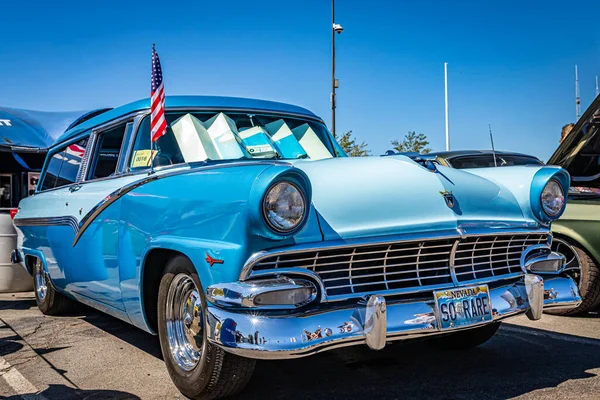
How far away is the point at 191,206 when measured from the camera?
2.82 m

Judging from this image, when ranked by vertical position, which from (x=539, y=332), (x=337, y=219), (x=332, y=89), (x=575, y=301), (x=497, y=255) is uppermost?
(x=332, y=89)

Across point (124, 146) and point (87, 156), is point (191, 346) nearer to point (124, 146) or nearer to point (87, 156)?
point (124, 146)

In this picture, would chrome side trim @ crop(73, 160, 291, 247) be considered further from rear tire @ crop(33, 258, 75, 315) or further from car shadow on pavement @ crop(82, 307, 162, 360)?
rear tire @ crop(33, 258, 75, 315)

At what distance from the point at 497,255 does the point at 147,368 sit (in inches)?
82.8

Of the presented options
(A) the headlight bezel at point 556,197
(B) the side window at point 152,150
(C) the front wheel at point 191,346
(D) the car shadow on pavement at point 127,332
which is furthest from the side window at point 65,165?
(A) the headlight bezel at point 556,197

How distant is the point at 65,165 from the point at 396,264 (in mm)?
3420

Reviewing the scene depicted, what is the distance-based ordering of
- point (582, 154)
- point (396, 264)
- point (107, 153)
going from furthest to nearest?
point (582, 154), point (107, 153), point (396, 264)

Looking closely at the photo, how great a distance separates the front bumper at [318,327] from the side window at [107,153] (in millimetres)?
1844

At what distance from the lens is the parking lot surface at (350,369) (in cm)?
304

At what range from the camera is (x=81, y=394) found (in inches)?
122

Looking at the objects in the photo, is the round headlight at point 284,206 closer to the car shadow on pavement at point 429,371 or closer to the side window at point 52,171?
the car shadow on pavement at point 429,371

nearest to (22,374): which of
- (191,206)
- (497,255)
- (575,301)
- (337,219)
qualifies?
(191,206)

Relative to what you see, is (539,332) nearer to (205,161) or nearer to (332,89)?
(205,161)

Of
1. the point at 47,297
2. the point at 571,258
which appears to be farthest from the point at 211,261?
the point at 571,258
